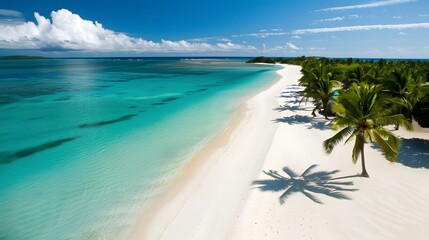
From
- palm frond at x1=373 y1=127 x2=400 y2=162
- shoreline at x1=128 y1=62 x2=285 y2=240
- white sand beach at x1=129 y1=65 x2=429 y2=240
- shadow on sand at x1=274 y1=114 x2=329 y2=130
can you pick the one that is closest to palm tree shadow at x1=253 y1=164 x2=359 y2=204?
white sand beach at x1=129 y1=65 x2=429 y2=240

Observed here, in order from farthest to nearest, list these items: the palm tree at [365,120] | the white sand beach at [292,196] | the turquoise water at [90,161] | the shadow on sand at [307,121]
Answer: the shadow on sand at [307,121] → the palm tree at [365,120] → the turquoise water at [90,161] → the white sand beach at [292,196]

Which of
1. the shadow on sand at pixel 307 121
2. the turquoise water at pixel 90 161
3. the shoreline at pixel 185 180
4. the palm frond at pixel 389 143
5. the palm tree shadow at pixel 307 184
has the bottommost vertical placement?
the turquoise water at pixel 90 161

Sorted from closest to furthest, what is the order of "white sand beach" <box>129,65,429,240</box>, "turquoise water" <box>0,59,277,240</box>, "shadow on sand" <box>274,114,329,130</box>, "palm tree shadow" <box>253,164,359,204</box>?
"white sand beach" <box>129,65,429,240</box> < "turquoise water" <box>0,59,277,240</box> < "palm tree shadow" <box>253,164,359,204</box> < "shadow on sand" <box>274,114,329,130</box>

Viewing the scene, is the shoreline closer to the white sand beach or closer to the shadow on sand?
the white sand beach

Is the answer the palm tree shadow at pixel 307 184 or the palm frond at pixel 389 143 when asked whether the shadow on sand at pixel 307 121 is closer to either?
the palm tree shadow at pixel 307 184

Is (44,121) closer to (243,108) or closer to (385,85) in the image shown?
(243,108)

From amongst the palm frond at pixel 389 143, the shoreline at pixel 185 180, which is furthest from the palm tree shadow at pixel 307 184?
the palm frond at pixel 389 143
